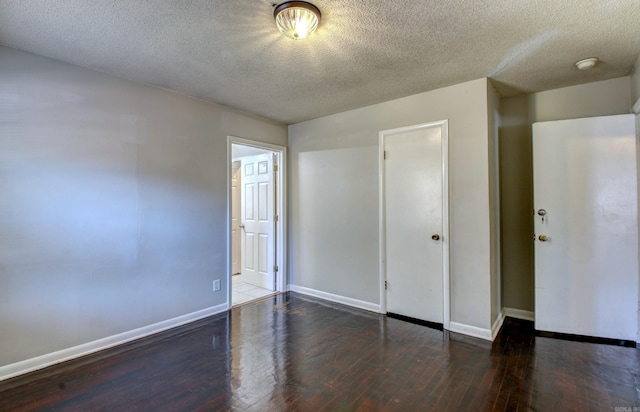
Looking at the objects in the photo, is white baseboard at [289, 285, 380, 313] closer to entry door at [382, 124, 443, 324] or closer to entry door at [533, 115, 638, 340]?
entry door at [382, 124, 443, 324]

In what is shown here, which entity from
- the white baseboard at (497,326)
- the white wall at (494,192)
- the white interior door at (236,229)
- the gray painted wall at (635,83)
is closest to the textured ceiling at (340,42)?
the gray painted wall at (635,83)

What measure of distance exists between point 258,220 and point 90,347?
251 cm

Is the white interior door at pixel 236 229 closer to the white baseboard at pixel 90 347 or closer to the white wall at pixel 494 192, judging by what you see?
the white baseboard at pixel 90 347

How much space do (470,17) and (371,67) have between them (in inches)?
33.6

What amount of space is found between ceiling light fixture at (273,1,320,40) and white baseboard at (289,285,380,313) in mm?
2879

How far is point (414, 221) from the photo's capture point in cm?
324

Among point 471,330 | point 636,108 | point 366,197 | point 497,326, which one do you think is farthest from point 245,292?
point 636,108

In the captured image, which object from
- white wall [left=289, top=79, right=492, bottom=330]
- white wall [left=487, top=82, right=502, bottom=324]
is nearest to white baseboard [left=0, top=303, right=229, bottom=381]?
white wall [left=289, top=79, right=492, bottom=330]

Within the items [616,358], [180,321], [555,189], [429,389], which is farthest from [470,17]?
[180,321]

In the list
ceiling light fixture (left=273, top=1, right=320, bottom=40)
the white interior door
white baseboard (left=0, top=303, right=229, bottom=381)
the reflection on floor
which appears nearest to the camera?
ceiling light fixture (left=273, top=1, right=320, bottom=40)

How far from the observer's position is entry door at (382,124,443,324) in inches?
121

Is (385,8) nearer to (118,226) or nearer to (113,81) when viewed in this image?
(113,81)

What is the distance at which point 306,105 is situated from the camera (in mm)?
3561

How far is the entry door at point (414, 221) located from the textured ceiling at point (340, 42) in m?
0.58
